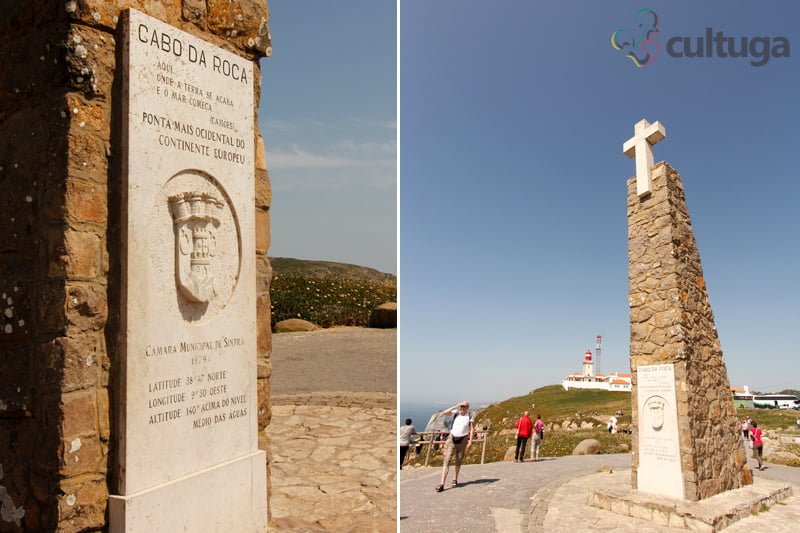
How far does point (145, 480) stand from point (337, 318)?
15484mm

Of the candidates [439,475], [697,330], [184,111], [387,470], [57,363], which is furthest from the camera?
[439,475]

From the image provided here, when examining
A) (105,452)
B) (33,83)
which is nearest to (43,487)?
(105,452)

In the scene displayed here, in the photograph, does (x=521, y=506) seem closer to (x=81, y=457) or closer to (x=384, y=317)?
(x=81, y=457)

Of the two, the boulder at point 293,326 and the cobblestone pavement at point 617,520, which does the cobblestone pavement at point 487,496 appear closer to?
the cobblestone pavement at point 617,520

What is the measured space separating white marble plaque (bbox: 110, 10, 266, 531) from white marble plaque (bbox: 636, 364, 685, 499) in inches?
247

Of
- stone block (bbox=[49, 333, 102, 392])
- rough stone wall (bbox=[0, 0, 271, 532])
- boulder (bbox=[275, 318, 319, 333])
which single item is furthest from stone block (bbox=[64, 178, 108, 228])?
boulder (bbox=[275, 318, 319, 333])

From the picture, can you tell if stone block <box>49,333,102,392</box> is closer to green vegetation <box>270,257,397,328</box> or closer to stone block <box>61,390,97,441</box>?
stone block <box>61,390,97,441</box>

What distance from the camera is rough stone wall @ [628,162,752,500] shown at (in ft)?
25.3

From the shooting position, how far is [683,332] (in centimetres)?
782

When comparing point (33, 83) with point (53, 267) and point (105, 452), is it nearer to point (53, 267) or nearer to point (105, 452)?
point (53, 267)

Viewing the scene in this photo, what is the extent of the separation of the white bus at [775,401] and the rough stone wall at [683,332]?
45.9m

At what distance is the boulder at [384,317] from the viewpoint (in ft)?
56.1

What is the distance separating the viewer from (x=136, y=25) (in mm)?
2967

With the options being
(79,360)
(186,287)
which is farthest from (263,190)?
(79,360)
